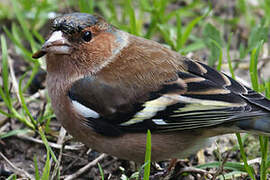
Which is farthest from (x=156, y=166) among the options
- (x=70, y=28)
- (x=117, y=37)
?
(x=70, y=28)

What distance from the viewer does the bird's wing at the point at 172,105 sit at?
3.35 meters

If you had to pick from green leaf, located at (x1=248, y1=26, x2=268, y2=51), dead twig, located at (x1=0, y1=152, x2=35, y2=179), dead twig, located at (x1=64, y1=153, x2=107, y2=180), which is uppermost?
green leaf, located at (x1=248, y1=26, x2=268, y2=51)

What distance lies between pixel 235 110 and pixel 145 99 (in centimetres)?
64

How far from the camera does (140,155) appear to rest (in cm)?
358

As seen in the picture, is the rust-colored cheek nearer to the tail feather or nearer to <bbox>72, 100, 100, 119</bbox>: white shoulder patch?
<bbox>72, 100, 100, 119</bbox>: white shoulder patch

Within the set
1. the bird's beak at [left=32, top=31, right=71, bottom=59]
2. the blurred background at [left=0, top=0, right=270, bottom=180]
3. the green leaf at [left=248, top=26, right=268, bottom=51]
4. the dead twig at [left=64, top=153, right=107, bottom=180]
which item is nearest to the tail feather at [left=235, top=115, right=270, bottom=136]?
the blurred background at [left=0, top=0, right=270, bottom=180]

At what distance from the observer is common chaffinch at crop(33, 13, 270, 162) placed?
3389 mm

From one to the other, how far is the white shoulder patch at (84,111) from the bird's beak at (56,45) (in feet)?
1.33

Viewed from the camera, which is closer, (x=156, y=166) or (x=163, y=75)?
(x=163, y=75)

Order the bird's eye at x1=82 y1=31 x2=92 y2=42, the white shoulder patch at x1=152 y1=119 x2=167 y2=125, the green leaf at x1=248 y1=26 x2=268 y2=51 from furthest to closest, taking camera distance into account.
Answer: the green leaf at x1=248 y1=26 x2=268 y2=51 < the bird's eye at x1=82 y1=31 x2=92 y2=42 < the white shoulder patch at x1=152 y1=119 x2=167 y2=125

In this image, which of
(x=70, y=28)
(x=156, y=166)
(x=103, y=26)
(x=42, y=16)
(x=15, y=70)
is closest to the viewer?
(x=70, y=28)

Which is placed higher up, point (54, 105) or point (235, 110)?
point (235, 110)

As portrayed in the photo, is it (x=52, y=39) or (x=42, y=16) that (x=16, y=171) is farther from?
(x=42, y=16)

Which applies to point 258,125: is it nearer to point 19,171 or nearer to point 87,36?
point 87,36
